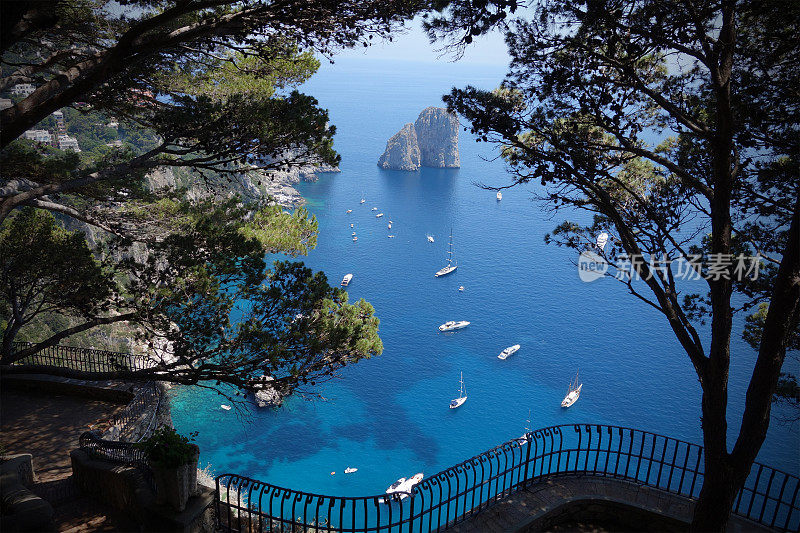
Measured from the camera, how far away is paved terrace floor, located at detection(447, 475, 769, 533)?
655 centimetres

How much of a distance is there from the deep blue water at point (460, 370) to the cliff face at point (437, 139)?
3371cm

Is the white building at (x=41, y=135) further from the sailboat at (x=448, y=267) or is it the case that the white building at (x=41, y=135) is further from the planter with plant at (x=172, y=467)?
the planter with plant at (x=172, y=467)

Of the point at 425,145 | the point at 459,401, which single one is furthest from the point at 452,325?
the point at 425,145

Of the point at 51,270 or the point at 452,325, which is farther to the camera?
the point at 452,325

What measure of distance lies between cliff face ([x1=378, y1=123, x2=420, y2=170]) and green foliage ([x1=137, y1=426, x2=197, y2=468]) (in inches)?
3768

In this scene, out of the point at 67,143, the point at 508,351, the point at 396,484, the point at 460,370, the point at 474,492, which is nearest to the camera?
the point at 474,492

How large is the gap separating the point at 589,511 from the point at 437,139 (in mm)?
99657

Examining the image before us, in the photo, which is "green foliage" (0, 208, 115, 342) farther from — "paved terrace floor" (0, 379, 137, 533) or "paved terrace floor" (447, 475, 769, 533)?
"paved terrace floor" (447, 475, 769, 533)

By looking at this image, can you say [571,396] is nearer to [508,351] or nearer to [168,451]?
[508,351]

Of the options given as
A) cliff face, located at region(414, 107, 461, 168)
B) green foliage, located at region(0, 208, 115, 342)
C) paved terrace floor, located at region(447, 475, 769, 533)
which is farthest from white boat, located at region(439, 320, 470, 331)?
cliff face, located at region(414, 107, 461, 168)

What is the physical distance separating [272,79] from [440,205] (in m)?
73.1

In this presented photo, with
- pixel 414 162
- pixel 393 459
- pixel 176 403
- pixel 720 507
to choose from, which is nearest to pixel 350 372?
pixel 393 459

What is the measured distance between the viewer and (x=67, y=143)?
4856cm

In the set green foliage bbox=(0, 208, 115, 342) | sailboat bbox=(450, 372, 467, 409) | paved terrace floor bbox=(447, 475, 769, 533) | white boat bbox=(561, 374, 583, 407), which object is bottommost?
sailboat bbox=(450, 372, 467, 409)
